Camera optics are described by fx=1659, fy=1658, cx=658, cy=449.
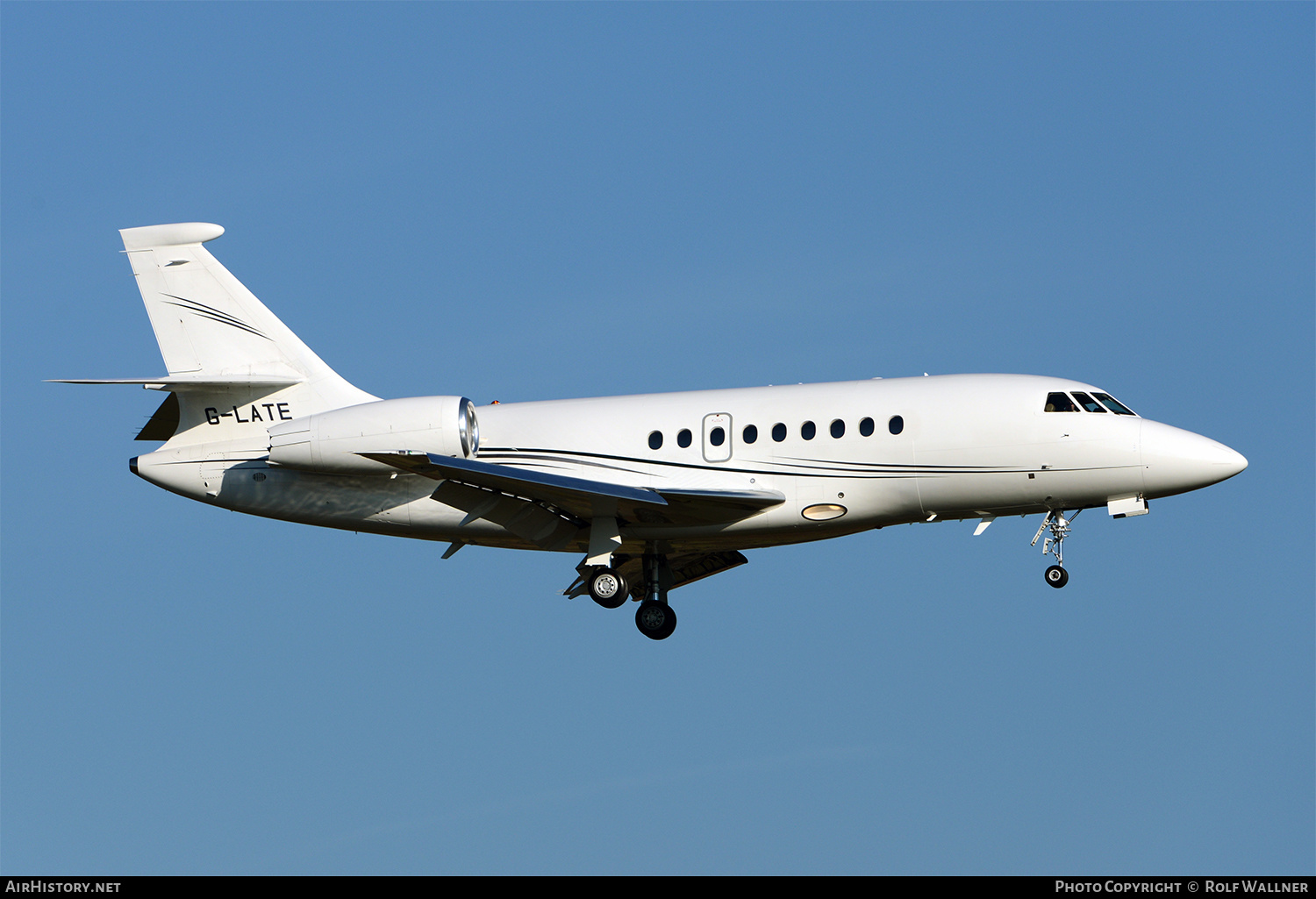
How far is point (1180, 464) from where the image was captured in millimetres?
26078

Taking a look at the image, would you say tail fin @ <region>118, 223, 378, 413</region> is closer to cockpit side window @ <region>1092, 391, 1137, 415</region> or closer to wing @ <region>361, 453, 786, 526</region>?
wing @ <region>361, 453, 786, 526</region>

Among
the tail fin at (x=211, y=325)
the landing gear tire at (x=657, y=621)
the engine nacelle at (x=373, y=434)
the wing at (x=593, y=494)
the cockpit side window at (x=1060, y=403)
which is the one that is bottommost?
the landing gear tire at (x=657, y=621)

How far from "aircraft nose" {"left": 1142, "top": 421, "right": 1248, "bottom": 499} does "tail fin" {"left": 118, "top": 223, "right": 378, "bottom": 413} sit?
13441 mm

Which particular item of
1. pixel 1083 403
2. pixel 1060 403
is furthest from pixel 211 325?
pixel 1083 403

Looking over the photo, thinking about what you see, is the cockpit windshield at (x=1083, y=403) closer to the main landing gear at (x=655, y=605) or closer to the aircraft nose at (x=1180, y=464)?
the aircraft nose at (x=1180, y=464)

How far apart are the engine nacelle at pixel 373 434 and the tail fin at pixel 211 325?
8.56 ft

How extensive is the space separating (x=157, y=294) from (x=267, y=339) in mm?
2149

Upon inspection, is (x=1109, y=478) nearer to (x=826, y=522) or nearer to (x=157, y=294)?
(x=826, y=522)

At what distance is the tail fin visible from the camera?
95.8 feet

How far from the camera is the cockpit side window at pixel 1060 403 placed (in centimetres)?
2639

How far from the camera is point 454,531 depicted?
1126 inches

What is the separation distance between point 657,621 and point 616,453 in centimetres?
380

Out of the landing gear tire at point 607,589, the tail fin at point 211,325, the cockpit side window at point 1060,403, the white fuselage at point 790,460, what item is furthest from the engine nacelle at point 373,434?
the cockpit side window at point 1060,403

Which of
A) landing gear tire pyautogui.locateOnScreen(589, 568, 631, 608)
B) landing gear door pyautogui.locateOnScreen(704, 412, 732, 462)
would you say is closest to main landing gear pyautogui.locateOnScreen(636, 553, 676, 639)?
landing gear tire pyautogui.locateOnScreen(589, 568, 631, 608)
